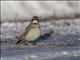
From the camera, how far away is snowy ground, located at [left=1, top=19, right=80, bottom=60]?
11.7m

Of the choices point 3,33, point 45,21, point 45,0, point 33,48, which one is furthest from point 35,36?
point 45,0

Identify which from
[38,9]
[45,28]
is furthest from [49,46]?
[38,9]

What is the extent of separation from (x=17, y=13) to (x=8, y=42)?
6.33m

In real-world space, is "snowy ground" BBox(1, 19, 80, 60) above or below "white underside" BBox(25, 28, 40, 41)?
below

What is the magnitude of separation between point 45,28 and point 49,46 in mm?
3861

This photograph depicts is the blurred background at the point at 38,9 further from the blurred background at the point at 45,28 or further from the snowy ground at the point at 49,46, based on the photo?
the snowy ground at the point at 49,46

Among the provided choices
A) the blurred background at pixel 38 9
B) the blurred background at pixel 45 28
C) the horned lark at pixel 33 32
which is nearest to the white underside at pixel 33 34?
the horned lark at pixel 33 32

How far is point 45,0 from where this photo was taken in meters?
22.3

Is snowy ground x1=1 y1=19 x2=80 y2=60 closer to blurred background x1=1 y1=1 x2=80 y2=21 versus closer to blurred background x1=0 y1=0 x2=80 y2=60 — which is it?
blurred background x1=0 y1=0 x2=80 y2=60

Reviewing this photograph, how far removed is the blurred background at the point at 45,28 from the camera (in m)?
12.0

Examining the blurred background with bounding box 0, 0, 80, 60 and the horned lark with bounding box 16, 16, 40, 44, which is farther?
the horned lark with bounding box 16, 16, 40, 44

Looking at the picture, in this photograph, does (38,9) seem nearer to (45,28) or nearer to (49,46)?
(45,28)

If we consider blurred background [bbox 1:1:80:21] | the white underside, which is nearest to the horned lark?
the white underside

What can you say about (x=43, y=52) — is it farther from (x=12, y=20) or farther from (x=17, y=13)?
(x=17, y=13)
